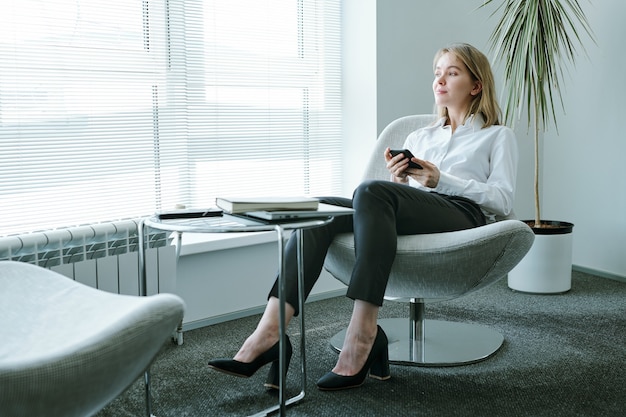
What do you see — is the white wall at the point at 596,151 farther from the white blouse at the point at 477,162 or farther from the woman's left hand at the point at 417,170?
the woman's left hand at the point at 417,170

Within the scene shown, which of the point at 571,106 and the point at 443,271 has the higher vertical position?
the point at 571,106

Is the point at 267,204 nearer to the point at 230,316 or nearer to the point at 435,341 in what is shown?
the point at 435,341

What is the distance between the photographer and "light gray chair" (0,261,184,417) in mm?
976

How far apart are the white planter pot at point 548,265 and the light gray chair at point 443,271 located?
82 centimetres

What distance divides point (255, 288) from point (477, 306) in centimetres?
94

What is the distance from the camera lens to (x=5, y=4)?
2377 mm

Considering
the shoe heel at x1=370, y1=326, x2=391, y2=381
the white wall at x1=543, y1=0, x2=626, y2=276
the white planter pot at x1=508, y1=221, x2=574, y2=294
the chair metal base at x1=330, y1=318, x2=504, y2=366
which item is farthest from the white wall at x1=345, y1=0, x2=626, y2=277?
the shoe heel at x1=370, y1=326, x2=391, y2=381

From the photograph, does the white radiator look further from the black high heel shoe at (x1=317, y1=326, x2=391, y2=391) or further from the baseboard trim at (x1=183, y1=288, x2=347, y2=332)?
the black high heel shoe at (x1=317, y1=326, x2=391, y2=391)

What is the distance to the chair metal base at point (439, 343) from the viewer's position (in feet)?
7.53

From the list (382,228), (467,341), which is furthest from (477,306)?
(382,228)

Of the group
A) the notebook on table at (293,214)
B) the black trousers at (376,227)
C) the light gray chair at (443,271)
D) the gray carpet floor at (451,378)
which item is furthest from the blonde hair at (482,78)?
the notebook on table at (293,214)

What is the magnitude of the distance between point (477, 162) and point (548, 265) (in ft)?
3.49

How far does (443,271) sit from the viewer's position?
6.72ft

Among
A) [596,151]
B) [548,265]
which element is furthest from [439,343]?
[596,151]
